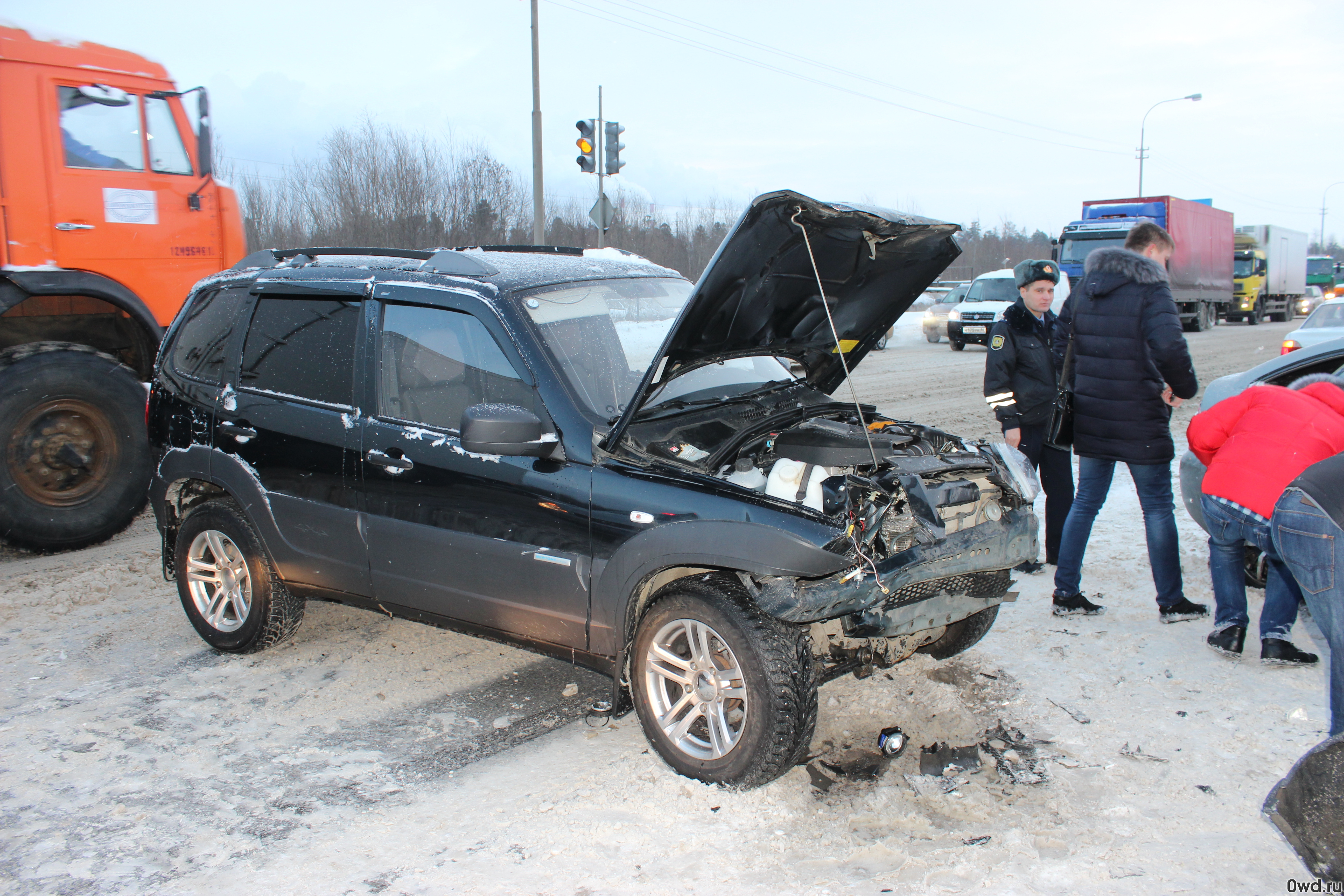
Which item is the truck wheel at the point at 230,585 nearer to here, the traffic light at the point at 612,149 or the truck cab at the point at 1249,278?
the traffic light at the point at 612,149

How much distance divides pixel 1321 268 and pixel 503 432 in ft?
197

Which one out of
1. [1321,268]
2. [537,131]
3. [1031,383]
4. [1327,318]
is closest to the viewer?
[1031,383]

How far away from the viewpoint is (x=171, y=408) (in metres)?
4.84

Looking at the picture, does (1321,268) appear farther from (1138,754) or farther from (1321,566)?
(1321,566)

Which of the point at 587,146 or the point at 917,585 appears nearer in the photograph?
the point at 917,585

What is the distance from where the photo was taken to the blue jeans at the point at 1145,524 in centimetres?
479

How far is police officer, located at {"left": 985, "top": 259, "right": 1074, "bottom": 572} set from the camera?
558cm

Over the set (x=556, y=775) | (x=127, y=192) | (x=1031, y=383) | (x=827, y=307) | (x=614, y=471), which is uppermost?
(x=127, y=192)

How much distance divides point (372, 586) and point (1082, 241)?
78.4 feet

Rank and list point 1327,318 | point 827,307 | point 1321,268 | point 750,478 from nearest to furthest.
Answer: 1. point 750,478
2. point 827,307
3. point 1327,318
4. point 1321,268

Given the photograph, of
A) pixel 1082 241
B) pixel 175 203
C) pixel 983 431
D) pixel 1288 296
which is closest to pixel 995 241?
pixel 1288 296

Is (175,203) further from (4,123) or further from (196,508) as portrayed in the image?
(196,508)

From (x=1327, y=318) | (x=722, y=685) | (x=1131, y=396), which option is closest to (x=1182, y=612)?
(x=1131, y=396)

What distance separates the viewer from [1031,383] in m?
5.62
